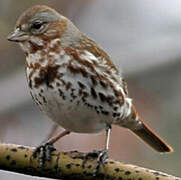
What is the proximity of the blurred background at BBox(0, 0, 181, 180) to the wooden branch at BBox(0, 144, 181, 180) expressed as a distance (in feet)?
6.17

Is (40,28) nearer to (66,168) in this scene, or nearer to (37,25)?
(37,25)

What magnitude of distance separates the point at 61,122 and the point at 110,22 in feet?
9.84

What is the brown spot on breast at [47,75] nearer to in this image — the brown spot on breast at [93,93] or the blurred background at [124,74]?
the brown spot on breast at [93,93]

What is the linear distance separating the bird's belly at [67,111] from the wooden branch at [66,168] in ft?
1.69

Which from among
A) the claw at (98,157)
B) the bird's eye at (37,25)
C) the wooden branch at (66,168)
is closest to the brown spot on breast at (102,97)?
the claw at (98,157)

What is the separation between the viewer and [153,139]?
16.5 ft

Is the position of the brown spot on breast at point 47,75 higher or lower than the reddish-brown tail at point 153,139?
higher

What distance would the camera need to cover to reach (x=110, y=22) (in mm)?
6996

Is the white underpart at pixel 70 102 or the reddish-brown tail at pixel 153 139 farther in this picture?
the reddish-brown tail at pixel 153 139

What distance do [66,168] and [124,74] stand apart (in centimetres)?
241

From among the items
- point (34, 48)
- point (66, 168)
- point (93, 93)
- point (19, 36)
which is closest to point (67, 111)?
point (93, 93)

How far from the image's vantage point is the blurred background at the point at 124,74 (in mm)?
5711

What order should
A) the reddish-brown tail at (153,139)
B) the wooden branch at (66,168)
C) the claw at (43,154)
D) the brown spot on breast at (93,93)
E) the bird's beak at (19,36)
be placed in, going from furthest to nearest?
the reddish-brown tail at (153,139) < the brown spot on breast at (93,93) < the bird's beak at (19,36) < the claw at (43,154) < the wooden branch at (66,168)

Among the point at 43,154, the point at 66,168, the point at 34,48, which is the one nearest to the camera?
the point at 66,168
